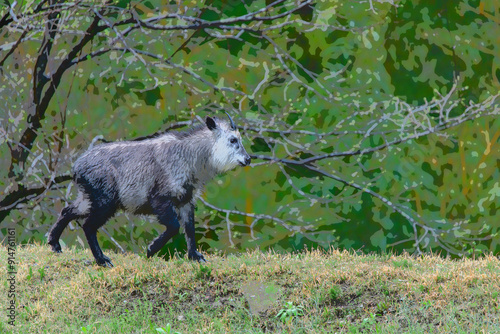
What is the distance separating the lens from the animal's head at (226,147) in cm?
730

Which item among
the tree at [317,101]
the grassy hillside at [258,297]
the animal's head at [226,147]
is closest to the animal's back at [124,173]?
the animal's head at [226,147]

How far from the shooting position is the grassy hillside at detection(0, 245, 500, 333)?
631cm

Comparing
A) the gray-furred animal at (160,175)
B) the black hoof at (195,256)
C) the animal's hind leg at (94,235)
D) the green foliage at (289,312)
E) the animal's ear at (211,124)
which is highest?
the animal's ear at (211,124)

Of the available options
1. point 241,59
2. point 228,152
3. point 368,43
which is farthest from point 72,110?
point 368,43

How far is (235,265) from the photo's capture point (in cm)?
733

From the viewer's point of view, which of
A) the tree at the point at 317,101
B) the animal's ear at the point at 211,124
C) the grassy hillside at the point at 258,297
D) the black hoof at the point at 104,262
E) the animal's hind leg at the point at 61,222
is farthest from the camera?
the tree at the point at 317,101

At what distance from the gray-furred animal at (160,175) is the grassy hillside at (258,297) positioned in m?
0.44

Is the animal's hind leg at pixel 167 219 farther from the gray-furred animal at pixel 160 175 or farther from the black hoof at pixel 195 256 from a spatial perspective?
the black hoof at pixel 195 256

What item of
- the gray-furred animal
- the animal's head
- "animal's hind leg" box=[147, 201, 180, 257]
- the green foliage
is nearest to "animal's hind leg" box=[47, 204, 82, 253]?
the gray-furred animal

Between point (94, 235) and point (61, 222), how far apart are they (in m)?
0.64

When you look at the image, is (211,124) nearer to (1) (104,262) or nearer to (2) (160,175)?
(2) (160,175)

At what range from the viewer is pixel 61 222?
8008 mm

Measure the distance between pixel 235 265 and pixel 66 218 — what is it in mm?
2066

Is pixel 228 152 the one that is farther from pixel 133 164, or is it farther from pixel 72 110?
pixel 72 110
